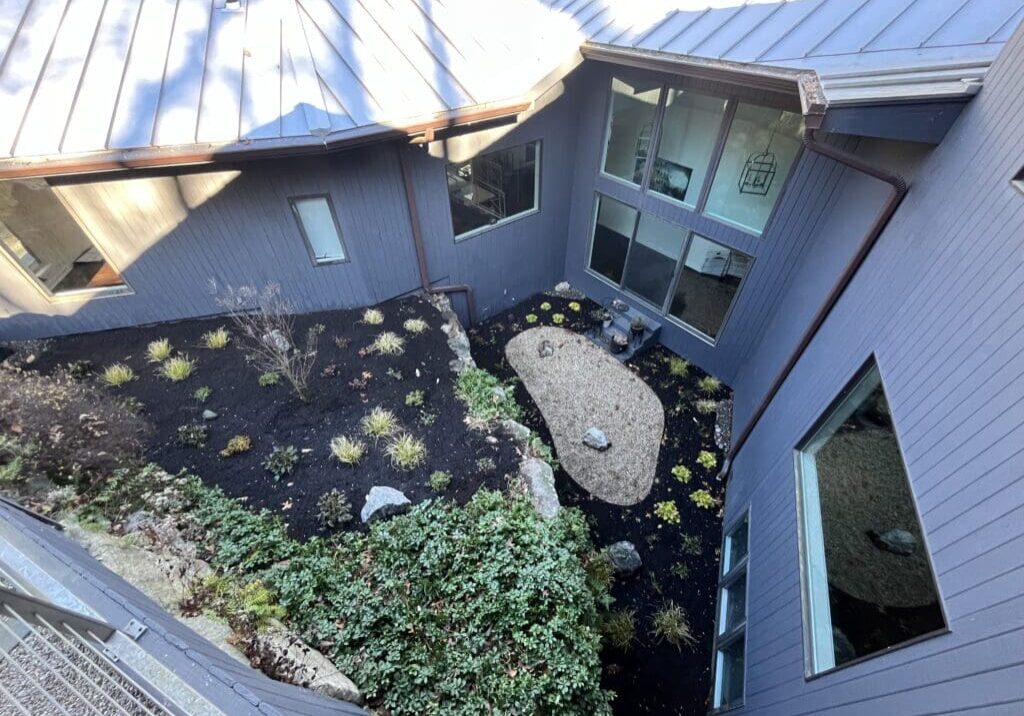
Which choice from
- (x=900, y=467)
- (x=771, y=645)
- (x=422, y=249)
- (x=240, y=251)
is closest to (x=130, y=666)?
(x=900, y=467)

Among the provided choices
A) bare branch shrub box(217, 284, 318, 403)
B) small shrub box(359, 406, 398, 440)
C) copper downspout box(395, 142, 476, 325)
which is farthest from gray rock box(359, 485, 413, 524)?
copper downspout box(395, 142, 476, 325)

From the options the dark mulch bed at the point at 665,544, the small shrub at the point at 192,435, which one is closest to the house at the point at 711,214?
the dark mulch bed at the point at 665,544

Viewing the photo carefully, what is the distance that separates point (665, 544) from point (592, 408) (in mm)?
2576

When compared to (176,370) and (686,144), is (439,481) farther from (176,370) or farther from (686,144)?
(686,144)

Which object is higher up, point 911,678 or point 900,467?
point 900,467

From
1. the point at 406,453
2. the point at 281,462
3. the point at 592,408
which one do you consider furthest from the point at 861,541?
the point at 281,462

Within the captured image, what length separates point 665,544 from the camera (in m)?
6.32

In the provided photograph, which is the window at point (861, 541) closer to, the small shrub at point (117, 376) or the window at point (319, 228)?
the window at point (319, 228)

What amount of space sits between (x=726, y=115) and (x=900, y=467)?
18.5 feet

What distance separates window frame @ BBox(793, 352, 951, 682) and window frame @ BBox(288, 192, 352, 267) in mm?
7061

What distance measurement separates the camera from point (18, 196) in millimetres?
5766

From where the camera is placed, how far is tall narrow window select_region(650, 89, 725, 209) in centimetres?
678

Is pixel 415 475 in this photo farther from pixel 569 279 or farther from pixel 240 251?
pixel 569 279

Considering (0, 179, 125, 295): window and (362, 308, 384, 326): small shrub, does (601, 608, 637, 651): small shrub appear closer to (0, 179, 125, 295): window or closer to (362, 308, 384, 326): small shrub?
(362, 308, 384, 326): small shrub
